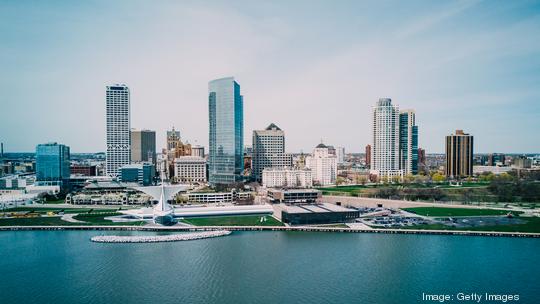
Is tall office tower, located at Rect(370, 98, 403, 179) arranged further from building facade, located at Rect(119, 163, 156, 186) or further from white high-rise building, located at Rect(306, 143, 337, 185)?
building facade, located at Rect(119, 163, 156, 186)

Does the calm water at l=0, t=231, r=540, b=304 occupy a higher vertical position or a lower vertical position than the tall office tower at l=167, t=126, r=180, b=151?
lower

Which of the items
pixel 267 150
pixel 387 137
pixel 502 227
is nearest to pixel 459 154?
pixel 387 137

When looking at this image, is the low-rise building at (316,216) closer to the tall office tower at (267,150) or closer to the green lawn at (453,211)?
the green lawn at (453,211)

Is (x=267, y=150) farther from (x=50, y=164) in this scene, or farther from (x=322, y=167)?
(x=50, y=164)

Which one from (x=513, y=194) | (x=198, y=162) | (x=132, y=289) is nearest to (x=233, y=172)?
(x=198, y=162)

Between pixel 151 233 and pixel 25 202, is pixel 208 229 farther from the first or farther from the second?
pixel 25 202

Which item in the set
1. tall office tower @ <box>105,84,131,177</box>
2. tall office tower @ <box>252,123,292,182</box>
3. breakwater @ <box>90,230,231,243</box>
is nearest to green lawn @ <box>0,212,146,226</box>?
breakwater @ <box>90,230,231,243</box>

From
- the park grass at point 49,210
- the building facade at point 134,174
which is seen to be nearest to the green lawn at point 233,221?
the park grass at point 49,210

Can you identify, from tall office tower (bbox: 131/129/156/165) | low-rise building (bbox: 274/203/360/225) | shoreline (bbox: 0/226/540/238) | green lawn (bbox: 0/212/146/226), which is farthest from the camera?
tall office tower (bbox: 131/129/156/165)
